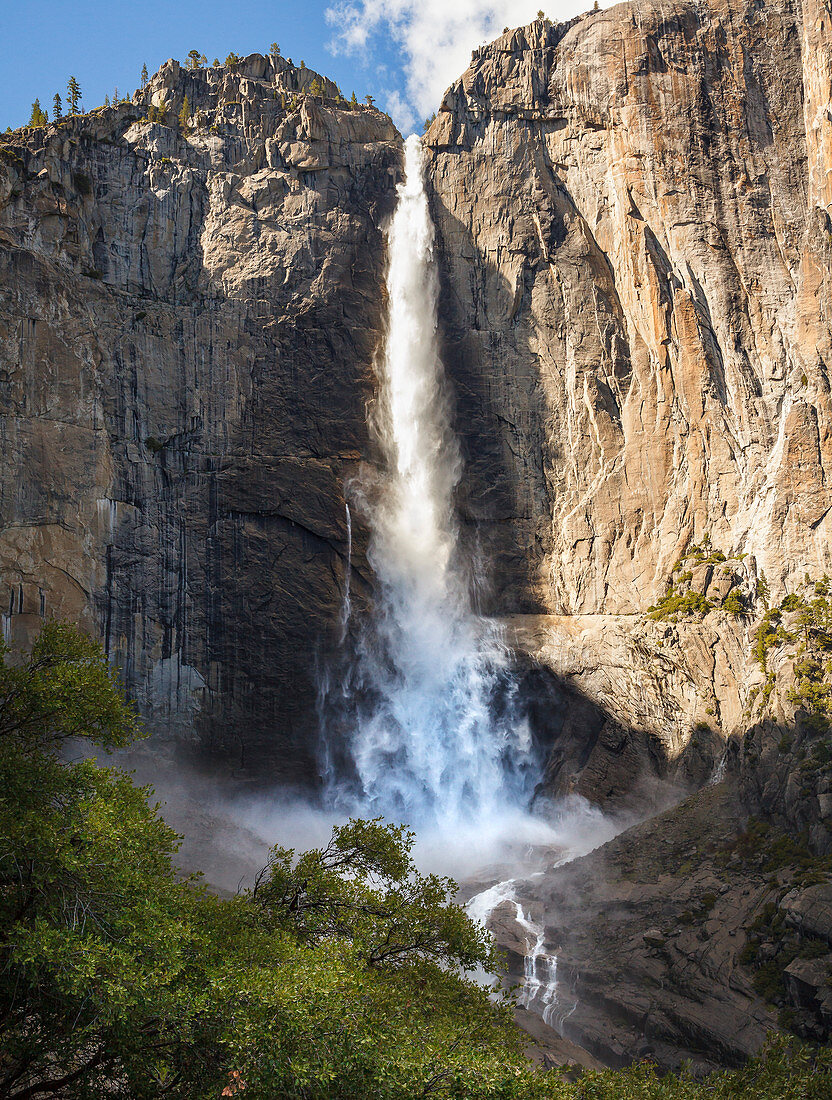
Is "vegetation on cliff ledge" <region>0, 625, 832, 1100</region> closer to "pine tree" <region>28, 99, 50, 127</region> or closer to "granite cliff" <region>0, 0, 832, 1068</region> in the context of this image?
"granite cliff" <region>0, 0, 832, 1068</region>

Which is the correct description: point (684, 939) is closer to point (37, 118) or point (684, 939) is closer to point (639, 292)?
point (639, 292)

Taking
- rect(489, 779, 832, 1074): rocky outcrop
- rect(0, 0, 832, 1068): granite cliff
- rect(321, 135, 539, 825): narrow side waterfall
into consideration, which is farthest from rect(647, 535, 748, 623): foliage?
rect(321, 135, 539, 825): narrow side waterfall

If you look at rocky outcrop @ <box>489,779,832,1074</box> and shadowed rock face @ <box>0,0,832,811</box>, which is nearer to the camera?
rocky outcrop @ <box>489,779,832,1074</box>

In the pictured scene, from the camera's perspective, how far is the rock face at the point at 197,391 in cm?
4206

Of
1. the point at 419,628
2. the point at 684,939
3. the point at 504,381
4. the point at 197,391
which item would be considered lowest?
the point at 684,939

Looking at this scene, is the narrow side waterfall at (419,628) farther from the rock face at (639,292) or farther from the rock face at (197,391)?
the rock face at (197,391)

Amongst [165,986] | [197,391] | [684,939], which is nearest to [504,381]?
[197,391]

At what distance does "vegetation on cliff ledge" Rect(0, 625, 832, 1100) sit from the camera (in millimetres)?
11031

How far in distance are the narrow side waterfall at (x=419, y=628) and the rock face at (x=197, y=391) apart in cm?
231

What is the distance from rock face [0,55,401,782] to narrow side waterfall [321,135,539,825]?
2.31 meters

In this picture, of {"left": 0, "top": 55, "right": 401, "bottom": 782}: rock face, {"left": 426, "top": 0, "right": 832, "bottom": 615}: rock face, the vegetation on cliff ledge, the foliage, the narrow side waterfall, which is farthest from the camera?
the narrow side waterfall

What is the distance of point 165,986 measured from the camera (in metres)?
11.5

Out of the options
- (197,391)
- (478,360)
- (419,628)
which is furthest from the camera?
(478,360)

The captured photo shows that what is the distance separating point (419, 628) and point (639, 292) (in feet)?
71.1
